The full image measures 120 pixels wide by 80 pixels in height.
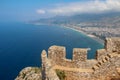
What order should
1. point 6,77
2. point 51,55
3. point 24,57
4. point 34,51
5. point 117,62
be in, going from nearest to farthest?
point 117,62 < point 51,55 < point 6,77 < point 24,57 < point 34,51

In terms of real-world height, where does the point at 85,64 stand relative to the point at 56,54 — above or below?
below

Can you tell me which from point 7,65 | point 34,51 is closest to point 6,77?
point 7,65

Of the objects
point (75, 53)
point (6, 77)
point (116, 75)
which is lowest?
point (6, 77)

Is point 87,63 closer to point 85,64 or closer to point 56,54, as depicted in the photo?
point 85,64

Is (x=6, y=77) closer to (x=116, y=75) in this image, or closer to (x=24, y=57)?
(x=24, y=57)

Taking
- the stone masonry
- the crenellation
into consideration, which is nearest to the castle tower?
the stone masonry

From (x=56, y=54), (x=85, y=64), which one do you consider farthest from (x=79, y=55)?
(x=56, y=54)

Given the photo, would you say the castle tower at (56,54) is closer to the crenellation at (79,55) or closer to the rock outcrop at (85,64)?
the rock outcrop at (85,64)

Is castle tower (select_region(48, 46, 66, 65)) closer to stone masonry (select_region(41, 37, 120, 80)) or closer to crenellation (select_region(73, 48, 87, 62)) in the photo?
stone masonry (select_region(41, 37, 120, 80))
